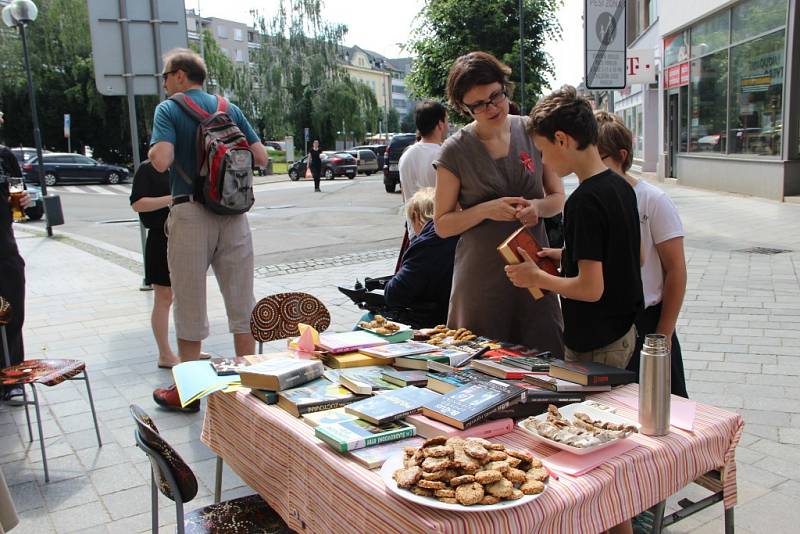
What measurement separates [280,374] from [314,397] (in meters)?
0.17

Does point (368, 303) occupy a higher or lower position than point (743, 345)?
higher

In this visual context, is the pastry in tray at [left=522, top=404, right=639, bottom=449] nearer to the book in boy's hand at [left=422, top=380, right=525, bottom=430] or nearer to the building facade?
the book in boy's hand at [left=422, top=380, right=525, bottom=430]

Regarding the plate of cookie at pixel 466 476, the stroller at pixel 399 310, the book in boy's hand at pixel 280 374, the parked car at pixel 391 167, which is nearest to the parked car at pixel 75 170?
the parked car at pixel 391 167

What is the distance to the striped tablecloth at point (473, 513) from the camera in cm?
162

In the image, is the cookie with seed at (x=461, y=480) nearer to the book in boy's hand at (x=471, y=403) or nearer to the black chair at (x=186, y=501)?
the book in boy's hand at (x=471, y=403)

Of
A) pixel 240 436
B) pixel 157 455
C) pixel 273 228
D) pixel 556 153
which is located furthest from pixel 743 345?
pixel 273 228

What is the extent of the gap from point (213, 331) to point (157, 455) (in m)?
4.75

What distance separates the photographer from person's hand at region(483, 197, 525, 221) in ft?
9.79

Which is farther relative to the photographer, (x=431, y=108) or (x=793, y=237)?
(x=793, y=237)

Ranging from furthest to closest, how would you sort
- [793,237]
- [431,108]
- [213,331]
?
[793,237]
[213,331]
[431,108]

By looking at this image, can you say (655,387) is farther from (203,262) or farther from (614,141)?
(203,262)

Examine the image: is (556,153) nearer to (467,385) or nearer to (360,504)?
(467,385)

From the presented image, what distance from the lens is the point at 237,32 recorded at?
9581 centimetres

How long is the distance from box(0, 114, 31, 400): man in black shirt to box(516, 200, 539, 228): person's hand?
340cm
